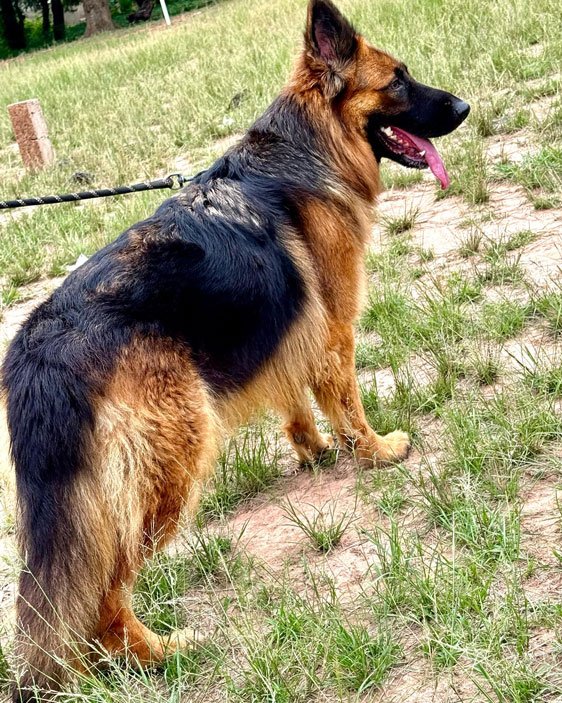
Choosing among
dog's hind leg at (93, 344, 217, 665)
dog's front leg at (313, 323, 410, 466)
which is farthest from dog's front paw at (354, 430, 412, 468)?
dog's hind leg at (93, 344, 217, 665)

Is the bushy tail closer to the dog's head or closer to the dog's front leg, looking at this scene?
the dog's front leg

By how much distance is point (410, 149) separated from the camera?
3996 mm

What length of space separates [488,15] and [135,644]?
28.9 ft

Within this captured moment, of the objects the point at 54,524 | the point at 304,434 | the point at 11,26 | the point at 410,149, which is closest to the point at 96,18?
the point at 11,26

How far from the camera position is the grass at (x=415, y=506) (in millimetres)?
2438

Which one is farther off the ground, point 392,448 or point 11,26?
point 11,26

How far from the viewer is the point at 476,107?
7.06 metres

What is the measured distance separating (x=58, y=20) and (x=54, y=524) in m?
42.2

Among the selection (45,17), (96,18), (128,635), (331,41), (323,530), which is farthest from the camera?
(45,17)

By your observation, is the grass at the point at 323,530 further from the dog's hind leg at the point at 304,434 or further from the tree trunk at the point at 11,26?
the tree trunk at the point at 11,26

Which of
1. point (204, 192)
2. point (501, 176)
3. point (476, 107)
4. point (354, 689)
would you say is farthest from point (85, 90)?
point (354, 689)

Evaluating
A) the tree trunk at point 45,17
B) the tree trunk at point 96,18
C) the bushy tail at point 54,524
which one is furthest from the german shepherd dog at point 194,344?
the tree trunk at point 45,17

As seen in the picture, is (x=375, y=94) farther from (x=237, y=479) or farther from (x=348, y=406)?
(x=237, y=479)

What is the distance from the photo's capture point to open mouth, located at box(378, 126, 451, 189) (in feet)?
13.0
